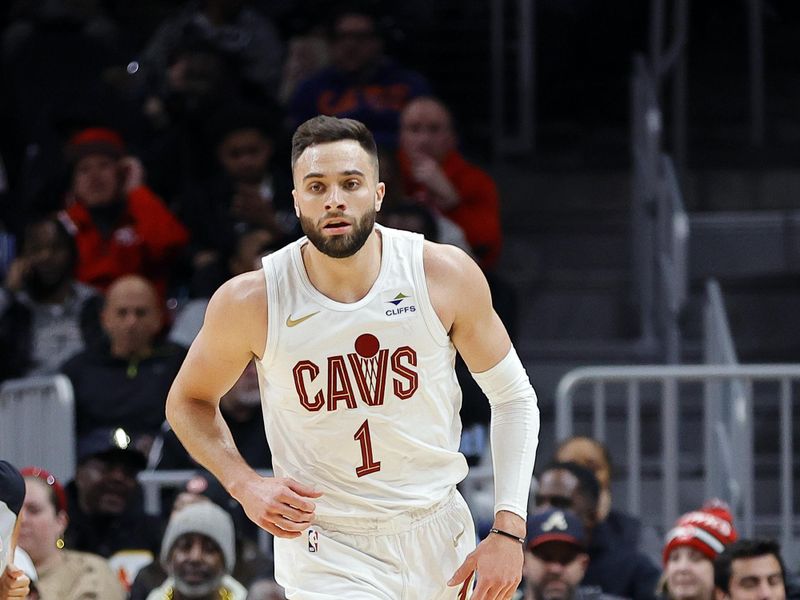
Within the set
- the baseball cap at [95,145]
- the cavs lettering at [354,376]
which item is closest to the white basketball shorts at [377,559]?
the cavs lettering at [354,376]

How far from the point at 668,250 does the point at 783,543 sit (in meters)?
2.61

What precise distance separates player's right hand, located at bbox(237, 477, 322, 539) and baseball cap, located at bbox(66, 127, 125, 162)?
6249mm

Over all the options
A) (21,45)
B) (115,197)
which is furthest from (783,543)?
(21,45)

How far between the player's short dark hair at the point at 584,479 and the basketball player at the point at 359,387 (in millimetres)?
2734

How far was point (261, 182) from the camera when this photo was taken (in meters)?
11.1

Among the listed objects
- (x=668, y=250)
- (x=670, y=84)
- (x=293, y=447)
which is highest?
(x=670, y=84)

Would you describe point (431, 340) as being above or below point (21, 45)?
below

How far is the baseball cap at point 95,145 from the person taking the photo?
11148mm

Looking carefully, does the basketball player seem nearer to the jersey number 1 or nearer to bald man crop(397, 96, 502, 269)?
the jersey number 1

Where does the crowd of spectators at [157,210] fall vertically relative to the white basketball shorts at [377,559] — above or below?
above

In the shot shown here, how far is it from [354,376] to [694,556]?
2927 millimetres

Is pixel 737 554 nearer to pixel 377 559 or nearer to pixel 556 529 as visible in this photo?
pixel 556 529

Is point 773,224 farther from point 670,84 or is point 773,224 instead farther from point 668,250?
point 670,84

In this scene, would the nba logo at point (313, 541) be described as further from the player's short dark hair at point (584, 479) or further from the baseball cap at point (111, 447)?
the baseball cap at point (111, 447)
